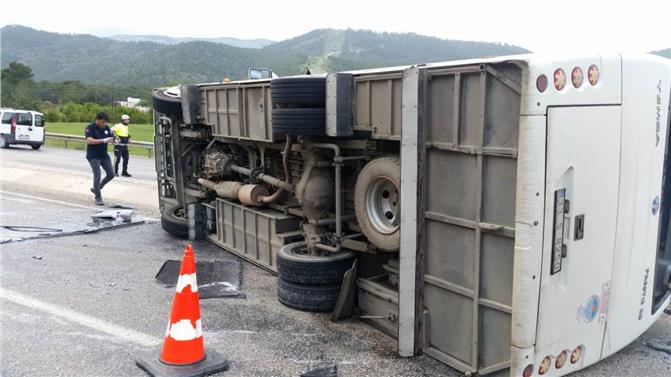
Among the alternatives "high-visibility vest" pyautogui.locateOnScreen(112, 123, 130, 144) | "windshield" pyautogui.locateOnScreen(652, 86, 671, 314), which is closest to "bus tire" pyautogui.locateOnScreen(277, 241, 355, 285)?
"windshield" pyautogui.locateOnScreen(652, 86, 671, 314)

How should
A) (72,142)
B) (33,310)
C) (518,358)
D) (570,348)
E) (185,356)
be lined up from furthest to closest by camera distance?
(72,142)
(33,310)
(185,356)
(570,348)
(518,358)

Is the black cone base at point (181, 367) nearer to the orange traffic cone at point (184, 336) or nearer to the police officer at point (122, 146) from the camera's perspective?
the orange traffic cone at point (184, 336)

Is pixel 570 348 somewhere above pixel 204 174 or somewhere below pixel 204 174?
below

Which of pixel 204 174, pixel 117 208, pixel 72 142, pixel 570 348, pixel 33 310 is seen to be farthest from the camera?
pixel 72 142

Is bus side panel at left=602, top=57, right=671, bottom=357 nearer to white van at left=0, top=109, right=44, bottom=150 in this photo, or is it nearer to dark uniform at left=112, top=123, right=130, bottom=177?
dark uniform at left=112, top=123, right=130, bottom=177

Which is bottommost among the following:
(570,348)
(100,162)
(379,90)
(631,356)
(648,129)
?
(631,356)

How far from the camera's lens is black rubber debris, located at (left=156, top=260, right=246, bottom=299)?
588cm

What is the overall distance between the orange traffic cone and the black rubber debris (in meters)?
1.59

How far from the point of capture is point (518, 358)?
3547 mm

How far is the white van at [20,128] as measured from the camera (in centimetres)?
2481

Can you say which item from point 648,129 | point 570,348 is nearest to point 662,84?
point 648,129

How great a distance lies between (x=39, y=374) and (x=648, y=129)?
180 inches

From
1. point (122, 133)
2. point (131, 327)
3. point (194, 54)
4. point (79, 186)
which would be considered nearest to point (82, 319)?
point (131, 327)

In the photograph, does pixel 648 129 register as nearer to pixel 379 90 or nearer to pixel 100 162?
pixel 379 90
